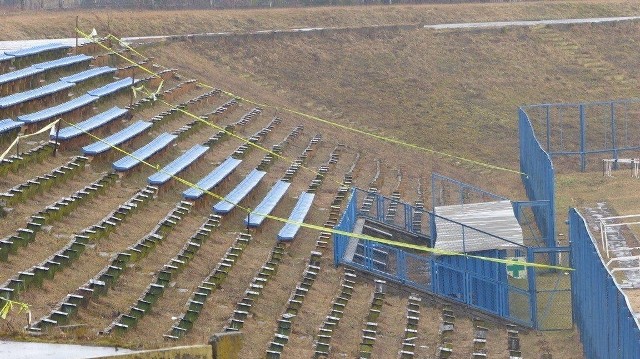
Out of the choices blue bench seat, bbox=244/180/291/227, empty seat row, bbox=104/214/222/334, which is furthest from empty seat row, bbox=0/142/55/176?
blue bench seat, bbox=244/180/291/227

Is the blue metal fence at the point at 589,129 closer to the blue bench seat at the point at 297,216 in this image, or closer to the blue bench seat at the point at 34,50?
the blue bench seat at the point at 34,50

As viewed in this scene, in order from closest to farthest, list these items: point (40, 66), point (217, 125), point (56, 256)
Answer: point (56, 256), point (40, 66), point (217, 125)

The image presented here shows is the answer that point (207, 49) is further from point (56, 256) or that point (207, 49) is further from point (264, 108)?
point (56, 256)

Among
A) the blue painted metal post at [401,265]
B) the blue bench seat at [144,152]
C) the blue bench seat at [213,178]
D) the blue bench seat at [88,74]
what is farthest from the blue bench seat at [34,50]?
the blue painted metal post at [401,265]

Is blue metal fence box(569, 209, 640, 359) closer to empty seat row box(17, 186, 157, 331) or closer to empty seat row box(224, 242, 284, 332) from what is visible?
empty seat row box(224, 242, 284, 332)

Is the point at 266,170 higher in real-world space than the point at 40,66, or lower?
lower

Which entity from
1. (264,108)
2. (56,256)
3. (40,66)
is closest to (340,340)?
(56,256)

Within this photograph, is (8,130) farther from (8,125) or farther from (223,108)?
(223,108)
